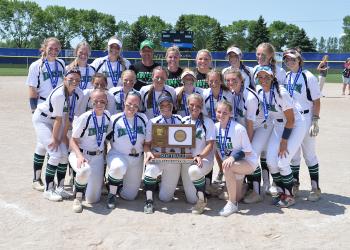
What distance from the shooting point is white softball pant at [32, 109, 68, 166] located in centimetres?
567

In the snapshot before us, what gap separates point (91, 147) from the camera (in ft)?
18.4

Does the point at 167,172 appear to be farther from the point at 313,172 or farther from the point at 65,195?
the point at 313,172

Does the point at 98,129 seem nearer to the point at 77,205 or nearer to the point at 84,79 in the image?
the point at 77,205

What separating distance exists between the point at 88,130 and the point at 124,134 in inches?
18.6

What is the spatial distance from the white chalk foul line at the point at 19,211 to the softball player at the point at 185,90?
2.41 m

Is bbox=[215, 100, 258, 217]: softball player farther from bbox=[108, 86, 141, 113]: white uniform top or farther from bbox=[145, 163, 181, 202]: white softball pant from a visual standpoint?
bbox=[108, 86, 141, 113]: white uniform top

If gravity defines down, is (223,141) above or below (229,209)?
above

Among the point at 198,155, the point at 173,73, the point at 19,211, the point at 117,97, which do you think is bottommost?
the point at 19,211

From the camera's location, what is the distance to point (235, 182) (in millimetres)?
5320

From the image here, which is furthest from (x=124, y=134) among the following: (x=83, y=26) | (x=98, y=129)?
(x=83, y=26)

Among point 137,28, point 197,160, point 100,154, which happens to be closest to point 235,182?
point 197,160

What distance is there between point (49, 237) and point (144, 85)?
2907 millimetres

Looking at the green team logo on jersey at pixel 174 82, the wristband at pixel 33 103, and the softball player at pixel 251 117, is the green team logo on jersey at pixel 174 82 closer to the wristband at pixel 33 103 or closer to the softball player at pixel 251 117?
the softball player at pixel 251 117

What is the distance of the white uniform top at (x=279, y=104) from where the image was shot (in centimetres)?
537
